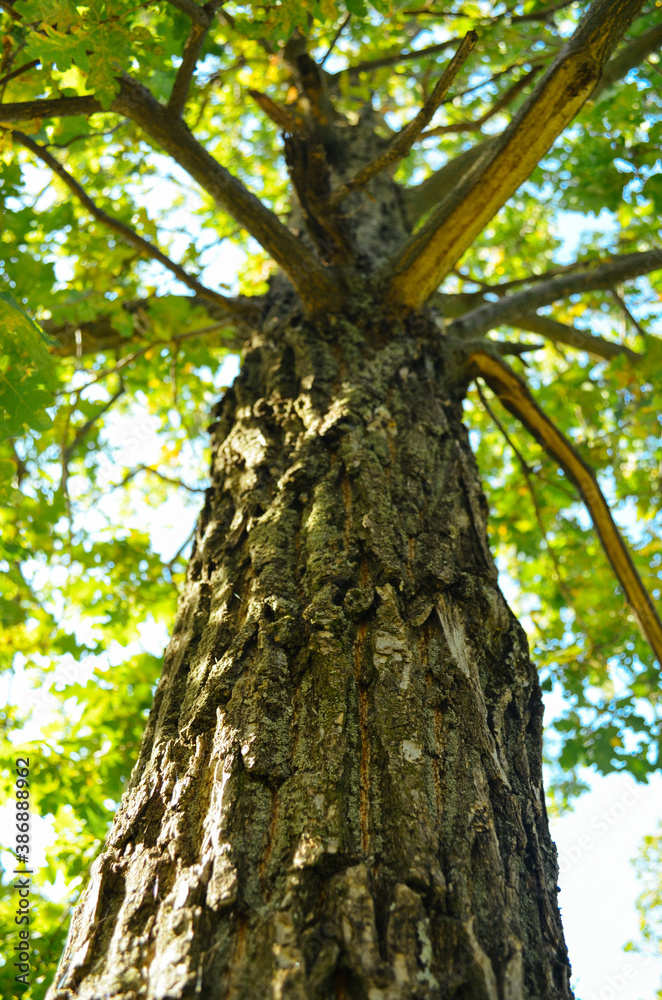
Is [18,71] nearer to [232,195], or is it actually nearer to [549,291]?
[232,195]

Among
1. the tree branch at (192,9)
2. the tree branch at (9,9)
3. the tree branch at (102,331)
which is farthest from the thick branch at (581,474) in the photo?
the tree branch at (9,9)

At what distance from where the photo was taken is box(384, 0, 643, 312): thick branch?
6.98 feet

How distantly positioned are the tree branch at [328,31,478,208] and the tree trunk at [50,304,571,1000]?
32.1 inches

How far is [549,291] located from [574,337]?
1196 mm

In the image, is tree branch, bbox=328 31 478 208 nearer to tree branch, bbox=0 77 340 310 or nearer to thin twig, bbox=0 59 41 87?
tree branch, bbox=0 77 340 310

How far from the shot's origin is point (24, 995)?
2.67m

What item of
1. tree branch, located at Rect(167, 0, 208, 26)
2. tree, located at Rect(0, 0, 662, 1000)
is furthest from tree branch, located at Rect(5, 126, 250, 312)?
tree branch, located at Rect(167, 0, 208, 26)

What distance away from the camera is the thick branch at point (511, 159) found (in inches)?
83.8

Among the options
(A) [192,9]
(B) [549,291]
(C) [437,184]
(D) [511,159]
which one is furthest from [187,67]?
(C) [437,184]

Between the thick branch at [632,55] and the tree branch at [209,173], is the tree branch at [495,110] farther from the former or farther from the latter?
the tree branch at [209,173]

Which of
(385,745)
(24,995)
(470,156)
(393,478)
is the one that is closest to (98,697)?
(24,995)

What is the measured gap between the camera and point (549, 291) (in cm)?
377

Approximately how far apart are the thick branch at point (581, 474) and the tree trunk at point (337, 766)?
0.91 metres

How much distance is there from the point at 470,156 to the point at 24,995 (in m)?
4.80
